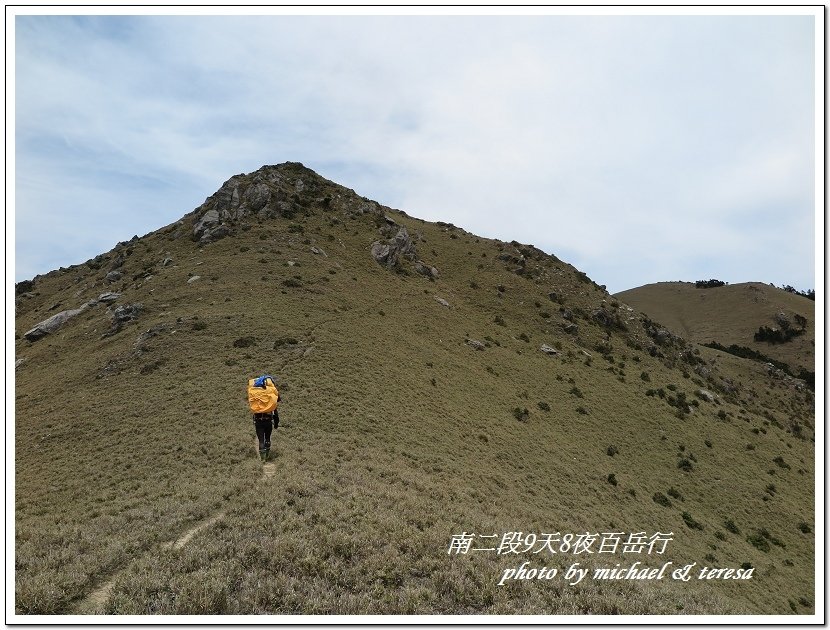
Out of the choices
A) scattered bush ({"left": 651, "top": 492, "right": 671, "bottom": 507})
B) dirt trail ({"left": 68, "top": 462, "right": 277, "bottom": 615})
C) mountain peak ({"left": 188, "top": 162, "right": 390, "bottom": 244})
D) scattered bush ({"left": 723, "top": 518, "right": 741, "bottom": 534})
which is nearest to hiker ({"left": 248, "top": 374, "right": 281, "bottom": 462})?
dirt trail ({"left": 68, "top": 462, "right": 277, "bottom": 615})

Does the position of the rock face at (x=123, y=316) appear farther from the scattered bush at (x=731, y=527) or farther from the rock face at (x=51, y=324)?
the scattered bush at (x=731, y=527)

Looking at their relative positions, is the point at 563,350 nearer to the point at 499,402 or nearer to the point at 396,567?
the point at 499,402

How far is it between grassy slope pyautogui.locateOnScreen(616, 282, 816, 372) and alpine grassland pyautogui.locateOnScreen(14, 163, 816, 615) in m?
36.5

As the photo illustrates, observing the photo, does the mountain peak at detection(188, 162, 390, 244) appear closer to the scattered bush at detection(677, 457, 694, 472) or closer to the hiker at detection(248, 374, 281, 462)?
the hiker at detection(248, 374, 281, 462)

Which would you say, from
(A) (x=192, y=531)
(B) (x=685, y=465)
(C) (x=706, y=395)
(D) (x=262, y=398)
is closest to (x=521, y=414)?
(B) (x=685, y=465)

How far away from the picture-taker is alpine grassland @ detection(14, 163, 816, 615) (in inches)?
436

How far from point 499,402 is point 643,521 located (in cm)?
1495

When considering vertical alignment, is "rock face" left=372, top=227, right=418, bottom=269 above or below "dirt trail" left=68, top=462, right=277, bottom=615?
above

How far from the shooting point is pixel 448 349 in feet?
158

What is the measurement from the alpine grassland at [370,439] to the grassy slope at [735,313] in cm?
3650

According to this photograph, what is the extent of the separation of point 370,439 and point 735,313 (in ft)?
470

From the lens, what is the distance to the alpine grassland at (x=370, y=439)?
1109 cm

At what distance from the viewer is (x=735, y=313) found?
12694cm

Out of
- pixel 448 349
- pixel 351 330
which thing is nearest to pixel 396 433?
pixel 351 330
